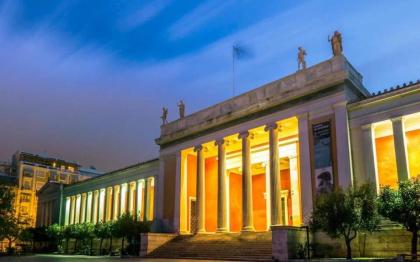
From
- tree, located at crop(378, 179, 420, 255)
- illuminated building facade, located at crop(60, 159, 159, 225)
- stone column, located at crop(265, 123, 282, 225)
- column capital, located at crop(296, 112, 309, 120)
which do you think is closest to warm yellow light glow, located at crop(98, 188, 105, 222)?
illuminated building facade, located at crop(60, 159, 159, 225)

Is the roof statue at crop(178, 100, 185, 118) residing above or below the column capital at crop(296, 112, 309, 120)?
above

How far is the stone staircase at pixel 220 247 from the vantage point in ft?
70.7

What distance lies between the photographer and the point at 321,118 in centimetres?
2319

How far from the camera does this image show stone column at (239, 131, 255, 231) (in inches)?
1001

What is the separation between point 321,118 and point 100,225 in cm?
2232

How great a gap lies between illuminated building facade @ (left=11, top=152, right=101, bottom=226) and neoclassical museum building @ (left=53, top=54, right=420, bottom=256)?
42.2m

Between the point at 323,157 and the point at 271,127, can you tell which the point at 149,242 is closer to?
the point at 271,127

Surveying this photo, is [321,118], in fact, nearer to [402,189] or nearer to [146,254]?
[402,189]

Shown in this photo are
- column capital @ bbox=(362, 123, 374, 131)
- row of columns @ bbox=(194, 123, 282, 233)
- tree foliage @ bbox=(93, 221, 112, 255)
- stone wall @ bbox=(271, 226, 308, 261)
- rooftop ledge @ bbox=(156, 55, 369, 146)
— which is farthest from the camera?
tree foliage @ bbox=(93, 221, 112, 255)

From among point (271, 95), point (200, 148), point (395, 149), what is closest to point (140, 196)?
point (200, 148)

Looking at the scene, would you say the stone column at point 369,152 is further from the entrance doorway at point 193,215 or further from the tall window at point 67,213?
the tall window at point 67,213

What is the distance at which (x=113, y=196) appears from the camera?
42938mm

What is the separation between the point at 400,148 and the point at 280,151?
11.0 m

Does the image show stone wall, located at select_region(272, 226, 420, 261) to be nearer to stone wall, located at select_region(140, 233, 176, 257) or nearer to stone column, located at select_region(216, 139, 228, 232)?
stone column, located at select_region(216, 139, 228, 232)
